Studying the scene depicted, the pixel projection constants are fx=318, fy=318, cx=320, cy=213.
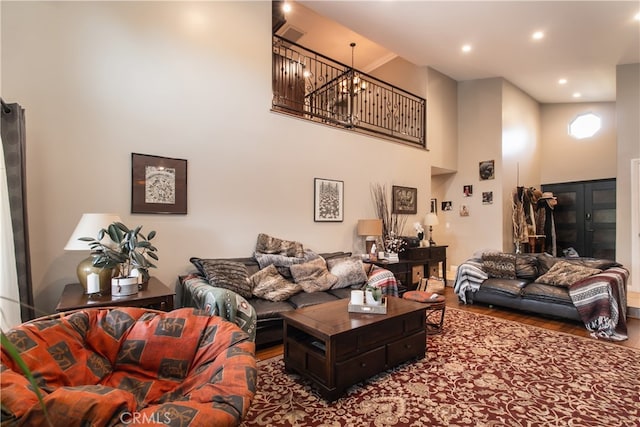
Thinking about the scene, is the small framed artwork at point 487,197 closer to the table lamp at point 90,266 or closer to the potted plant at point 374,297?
the potted plant at point 374,297

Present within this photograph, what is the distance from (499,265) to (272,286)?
3327mm

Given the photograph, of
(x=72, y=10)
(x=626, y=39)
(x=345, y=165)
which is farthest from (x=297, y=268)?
(x=626, y=39)

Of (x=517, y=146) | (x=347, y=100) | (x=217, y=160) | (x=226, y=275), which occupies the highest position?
(x=347, y=100)

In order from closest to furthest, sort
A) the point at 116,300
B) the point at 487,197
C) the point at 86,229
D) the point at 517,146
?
the point at 116,300 < the point at 86,229 < the point at 487,197 < the point at 517,146

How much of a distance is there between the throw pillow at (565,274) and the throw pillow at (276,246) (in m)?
3.28

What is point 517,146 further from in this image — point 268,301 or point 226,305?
point 226,305

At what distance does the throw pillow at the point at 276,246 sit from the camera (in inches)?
160

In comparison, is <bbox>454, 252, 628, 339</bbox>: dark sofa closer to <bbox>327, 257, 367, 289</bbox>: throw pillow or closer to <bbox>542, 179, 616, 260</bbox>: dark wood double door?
<bbox>327, 257, 367, 289</bbox>: throw pillow

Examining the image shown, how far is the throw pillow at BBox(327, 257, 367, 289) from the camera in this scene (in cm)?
400

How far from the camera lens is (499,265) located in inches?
183

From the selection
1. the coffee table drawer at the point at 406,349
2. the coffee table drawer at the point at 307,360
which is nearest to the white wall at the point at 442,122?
the coffee table drawer at the point at 406,349

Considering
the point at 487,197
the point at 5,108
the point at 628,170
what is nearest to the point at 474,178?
the point at 487,197

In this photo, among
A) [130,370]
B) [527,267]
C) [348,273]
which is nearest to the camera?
[130,370]

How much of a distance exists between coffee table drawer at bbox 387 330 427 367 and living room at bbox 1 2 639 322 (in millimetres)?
2210
